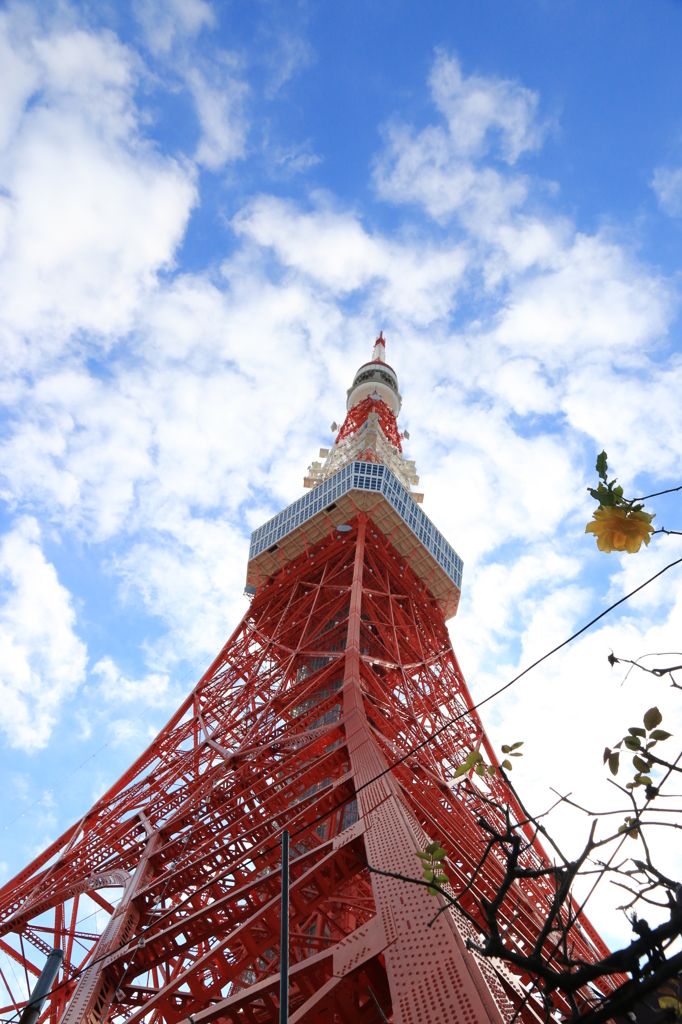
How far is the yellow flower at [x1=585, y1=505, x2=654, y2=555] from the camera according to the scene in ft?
9.40

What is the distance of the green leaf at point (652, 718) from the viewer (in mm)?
3254

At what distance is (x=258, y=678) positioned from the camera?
21.3 meters

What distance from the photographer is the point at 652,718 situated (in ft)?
10.7

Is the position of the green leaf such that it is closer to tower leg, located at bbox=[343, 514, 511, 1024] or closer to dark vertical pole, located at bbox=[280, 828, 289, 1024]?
dark vertical pole, located at bbox=[280, 828, 289, 1024]

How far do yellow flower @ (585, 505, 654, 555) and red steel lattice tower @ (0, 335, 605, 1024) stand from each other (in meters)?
2.93

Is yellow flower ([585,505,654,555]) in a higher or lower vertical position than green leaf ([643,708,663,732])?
higher

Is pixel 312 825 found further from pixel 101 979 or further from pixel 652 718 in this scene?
pixel 652 718

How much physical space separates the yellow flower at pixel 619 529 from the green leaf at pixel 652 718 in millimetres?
826

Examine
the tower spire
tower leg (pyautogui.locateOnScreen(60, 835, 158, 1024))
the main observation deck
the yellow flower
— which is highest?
the tower spire

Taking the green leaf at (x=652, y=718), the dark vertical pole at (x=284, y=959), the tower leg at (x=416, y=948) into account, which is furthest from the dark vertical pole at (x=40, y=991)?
the green leaf at (x=652, y=718)

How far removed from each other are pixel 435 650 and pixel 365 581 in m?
3.13

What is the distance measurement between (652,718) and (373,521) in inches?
926

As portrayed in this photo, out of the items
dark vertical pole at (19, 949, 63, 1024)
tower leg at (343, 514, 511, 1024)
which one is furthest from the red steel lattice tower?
dark vertical pole at (19, 949, 63, 1024)

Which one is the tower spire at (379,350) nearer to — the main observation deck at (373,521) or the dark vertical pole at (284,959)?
the main observation deck at (373,521)
